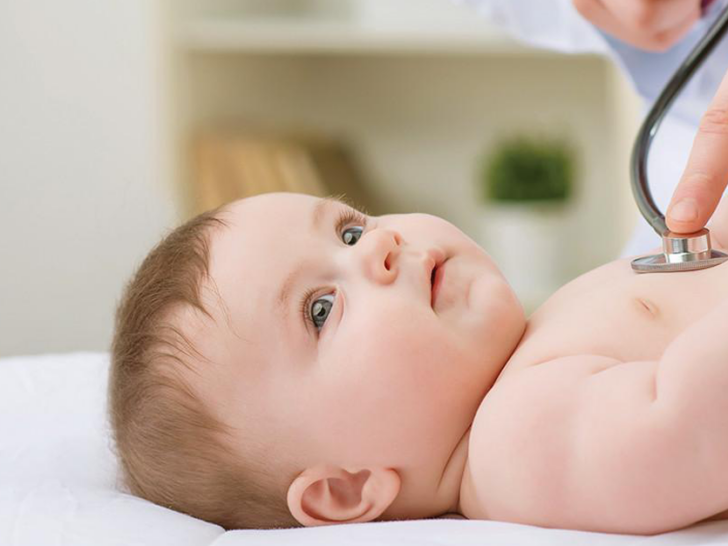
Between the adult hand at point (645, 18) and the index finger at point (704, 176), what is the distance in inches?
14.2

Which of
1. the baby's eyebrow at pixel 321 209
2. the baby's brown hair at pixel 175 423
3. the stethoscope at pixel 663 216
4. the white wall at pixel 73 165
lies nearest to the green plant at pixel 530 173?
the white wall at pixel 73 165

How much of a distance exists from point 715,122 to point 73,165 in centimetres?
214

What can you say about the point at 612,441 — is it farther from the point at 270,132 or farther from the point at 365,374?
the point at 270,132

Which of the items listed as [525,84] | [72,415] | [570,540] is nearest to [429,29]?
[525,84]

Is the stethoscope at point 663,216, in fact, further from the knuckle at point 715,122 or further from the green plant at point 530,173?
the green plant at point 530,173

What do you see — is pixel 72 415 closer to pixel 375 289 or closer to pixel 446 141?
pixel 375 289

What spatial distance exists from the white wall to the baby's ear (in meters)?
1.78

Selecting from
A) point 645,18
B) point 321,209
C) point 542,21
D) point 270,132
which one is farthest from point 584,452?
point 270,132

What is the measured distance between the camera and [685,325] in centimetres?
86

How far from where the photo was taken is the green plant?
8.91 feet

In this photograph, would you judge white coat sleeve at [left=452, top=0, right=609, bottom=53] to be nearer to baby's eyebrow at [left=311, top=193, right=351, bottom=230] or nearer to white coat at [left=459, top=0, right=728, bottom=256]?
white coat at [left=459, top=0, right=728, bottom=256]

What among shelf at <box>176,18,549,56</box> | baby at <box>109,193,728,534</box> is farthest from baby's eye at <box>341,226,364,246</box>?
shelf at <box>176,18,549,56</box>

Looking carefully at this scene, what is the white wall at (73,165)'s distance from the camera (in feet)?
8.82

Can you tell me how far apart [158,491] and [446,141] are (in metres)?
2.20
